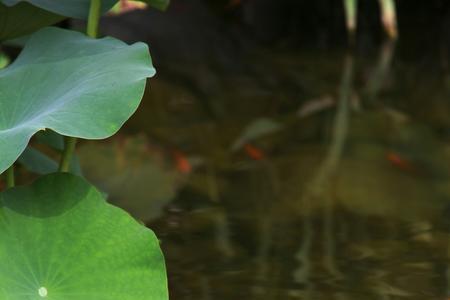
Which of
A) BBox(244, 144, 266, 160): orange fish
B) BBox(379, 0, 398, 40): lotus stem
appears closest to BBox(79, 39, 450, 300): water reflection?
BBox(244, 144, 266, 160): orange fish

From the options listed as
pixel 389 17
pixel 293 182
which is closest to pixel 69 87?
pixel 293 182

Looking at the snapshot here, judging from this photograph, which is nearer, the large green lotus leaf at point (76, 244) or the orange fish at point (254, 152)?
the large green lotus leaf at point (76, 244)

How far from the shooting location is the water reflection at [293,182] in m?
1.64

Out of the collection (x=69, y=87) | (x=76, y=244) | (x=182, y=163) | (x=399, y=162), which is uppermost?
(x=69, y=87)

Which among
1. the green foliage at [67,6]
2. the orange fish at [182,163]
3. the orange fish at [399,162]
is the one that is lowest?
the orange fish at [182,163]

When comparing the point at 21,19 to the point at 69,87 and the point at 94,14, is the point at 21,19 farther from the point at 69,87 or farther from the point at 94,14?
the point at 69,87

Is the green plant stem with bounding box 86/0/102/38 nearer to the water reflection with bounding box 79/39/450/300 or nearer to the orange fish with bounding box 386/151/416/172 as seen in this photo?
the water reflection with bounding box 79/39/450/300

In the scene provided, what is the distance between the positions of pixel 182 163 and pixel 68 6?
1.15 metres

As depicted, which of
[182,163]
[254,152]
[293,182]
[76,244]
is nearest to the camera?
[76,244]

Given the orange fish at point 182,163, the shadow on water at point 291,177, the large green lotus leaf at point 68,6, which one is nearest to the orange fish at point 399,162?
the shadow on water at point 291,177

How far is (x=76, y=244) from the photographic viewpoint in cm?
110

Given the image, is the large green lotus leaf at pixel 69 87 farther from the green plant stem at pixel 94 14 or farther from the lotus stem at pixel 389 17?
the lotus stem at pixel 389 17

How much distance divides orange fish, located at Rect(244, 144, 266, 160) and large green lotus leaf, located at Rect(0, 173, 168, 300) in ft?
4.48

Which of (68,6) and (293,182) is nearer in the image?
(68,6)
